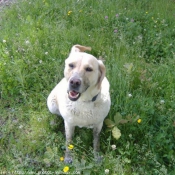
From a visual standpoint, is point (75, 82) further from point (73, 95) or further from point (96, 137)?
point (96, 137)

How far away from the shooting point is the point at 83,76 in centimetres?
247

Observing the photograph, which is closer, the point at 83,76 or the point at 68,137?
the point at 83,76

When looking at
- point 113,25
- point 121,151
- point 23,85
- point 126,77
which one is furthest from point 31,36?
point 121,151

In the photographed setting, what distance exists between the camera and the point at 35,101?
3613 mm

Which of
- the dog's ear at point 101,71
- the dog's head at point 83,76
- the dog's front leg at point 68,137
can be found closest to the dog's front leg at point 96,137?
the dog's front leg at point 68,137

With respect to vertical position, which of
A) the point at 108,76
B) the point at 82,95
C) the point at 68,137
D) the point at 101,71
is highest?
the point at 101,71

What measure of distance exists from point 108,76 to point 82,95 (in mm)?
1114

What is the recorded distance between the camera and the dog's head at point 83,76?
2.43 m

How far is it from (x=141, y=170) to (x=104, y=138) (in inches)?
24.6

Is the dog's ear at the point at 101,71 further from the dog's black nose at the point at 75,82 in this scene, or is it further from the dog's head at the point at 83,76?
the dog's black nose at the point at 75,82

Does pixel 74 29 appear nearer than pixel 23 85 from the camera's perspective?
No

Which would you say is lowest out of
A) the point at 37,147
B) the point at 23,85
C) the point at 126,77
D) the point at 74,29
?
the point at 37,147

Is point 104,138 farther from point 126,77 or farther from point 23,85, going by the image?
point 23,85

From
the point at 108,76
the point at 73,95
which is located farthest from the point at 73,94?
the point at 108,76
